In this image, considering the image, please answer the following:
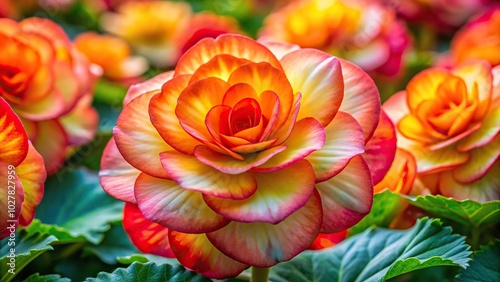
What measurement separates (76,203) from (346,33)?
554 mm

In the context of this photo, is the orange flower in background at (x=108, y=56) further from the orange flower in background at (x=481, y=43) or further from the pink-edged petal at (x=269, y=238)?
the pink-edged petal at (x=269, y=238)

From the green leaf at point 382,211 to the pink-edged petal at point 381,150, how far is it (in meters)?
0.06

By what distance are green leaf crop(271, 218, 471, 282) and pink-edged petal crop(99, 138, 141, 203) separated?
199 millimetres

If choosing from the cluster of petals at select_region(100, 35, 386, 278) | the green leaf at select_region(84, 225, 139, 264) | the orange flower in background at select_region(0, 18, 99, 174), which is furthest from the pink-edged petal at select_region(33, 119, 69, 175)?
the cluster of petals at select_region(100, 35, 386, 278)

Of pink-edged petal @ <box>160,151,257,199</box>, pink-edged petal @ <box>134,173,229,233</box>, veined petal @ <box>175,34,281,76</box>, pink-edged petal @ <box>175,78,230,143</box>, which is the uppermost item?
veined petal @ <box>175,34,281,76</box>

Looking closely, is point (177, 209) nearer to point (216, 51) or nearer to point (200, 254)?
point (200, 254)

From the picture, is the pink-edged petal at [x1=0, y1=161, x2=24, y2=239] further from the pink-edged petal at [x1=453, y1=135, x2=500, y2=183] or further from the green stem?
the pink-edged petal at [x1=453, y1=135, x2=500, y2=183]

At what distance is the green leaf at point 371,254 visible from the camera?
0.67 m

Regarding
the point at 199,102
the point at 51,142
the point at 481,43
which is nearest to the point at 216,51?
the point at 199,102

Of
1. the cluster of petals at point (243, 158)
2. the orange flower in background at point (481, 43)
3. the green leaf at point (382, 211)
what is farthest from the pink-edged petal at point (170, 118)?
the orange flower in background at point (481, 43)

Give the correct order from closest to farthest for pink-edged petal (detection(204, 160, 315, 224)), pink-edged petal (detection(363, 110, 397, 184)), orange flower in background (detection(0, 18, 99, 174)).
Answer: pink-edged petal (detection(204, 160, 315, 224)) → pink-edged petal (detection(363, 110, 397, 184)) → orange flower in background (detection(0, 18, 99, 174))

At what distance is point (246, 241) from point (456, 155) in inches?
11.6

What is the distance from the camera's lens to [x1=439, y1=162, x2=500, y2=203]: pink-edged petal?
72 centimetres

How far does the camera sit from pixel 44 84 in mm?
831
